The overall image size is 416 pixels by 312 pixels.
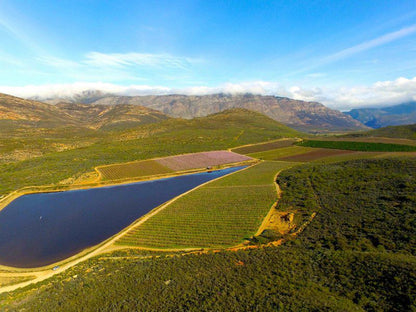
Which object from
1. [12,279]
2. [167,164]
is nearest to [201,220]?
[12,279]

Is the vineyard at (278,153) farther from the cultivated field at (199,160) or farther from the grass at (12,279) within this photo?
the grass at (12,279)

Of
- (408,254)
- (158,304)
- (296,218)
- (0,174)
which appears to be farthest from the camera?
(0,174)

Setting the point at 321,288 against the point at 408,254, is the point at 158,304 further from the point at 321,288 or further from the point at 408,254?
the point at 408,254

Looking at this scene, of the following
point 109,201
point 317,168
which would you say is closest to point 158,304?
point 109,201

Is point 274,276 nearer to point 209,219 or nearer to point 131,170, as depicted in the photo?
point 209,219

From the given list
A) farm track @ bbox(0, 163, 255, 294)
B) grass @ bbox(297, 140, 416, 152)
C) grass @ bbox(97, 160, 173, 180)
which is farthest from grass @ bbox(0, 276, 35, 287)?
grass @ bbox(297, 140, 416, 152)

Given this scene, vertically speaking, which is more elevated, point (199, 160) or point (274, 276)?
point (199, 160)

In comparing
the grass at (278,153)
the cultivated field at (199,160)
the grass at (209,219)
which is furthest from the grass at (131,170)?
the grass at (278,153)
